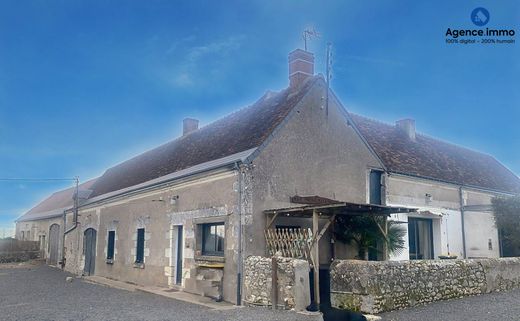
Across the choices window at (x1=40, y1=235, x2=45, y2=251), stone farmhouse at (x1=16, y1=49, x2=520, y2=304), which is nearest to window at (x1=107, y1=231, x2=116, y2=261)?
stone farmhouse at (x1=16, y1=49, x2=520, y2=304)

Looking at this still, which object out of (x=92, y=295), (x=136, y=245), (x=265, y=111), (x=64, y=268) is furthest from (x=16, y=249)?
(x=265, y=111)

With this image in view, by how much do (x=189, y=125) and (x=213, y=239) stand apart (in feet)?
32.7

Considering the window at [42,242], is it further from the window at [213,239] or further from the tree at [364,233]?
the tree at [364,233]

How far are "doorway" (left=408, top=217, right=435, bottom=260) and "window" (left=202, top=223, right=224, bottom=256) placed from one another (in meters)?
8.65

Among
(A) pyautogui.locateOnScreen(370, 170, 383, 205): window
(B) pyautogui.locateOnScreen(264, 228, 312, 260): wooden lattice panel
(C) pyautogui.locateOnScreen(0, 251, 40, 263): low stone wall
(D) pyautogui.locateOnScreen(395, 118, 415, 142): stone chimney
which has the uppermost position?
(D) pyautogui.locateOnScreen(395, 118, 415, 142): stone chimney

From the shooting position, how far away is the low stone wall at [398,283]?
32.2 ft

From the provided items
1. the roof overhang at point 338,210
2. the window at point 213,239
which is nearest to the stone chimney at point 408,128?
the roof overhang at point 338,210

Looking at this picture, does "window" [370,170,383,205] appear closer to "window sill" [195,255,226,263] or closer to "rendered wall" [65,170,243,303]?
"rendered wall" [65,170,243,303]

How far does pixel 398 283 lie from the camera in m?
10.2

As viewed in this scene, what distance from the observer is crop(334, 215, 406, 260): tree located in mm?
12500

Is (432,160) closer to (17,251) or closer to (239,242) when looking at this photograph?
(239,242)

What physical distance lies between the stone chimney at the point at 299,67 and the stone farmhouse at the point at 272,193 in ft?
0.12

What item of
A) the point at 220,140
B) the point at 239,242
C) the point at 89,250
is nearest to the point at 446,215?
the point at 220,140

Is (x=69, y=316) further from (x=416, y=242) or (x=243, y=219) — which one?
(x=416, y=242)
